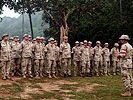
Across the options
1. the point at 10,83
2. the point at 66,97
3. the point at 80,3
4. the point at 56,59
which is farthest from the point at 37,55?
the point at 80,3

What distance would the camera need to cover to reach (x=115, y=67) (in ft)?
40.2

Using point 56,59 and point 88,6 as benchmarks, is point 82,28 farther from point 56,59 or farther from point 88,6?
point 56,59

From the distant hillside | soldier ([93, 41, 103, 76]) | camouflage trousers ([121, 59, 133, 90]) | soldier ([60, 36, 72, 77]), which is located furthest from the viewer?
the distant hillside

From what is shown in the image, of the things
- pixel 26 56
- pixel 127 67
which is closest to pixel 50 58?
pixel 26 56

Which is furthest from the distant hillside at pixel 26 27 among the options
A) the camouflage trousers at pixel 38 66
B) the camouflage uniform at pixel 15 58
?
the camouflage trousers at pixel 38 66

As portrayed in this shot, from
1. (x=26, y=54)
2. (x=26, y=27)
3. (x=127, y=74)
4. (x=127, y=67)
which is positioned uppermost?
(x=26, y=27)

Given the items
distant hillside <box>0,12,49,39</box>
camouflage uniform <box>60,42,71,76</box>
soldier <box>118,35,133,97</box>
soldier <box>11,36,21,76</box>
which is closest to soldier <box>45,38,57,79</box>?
camouflage uniform <box>60,42,71,76</box>

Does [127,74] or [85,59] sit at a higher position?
[85,59]

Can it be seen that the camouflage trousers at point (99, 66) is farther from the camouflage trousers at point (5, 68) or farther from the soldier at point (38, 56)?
the camouflage trousers at point (5, 68)

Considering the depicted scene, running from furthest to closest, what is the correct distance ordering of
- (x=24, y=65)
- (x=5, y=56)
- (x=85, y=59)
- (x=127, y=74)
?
1. (x=85, y=59)
2. (x=24, y=65)
3. (x=5, y=56)
4. (x=127, y=74)

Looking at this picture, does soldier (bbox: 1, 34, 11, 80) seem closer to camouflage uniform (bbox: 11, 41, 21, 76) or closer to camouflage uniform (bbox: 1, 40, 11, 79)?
camouflage uniform (bbox: 1, 40, 11, 79)

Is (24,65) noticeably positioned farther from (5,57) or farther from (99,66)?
(99,66)

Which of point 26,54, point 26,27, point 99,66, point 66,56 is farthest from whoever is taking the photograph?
point 26,27

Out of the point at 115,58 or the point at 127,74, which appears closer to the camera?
the point at 127,74
